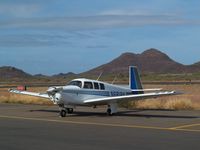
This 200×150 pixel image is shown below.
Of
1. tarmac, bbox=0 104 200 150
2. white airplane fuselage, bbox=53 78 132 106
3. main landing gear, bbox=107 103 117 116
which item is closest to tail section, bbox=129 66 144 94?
white airplane fuselage, bbox=53 78 132 106

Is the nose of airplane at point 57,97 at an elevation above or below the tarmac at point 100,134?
above

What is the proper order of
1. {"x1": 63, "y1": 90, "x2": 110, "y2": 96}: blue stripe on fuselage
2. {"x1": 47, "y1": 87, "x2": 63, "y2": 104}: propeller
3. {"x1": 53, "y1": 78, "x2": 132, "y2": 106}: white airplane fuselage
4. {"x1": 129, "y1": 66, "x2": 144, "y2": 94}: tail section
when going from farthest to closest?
{"x1": 129, "y1": 66, "x2": 144, "y2": 94}: tail section → {"x1": 63, "y1": 90, "x2": 110, "y2": 96}: blue stripe on fuselage → {"x1": 53, "y1": 78, "x2": 132, "y2": 106}: white airplane fuselage → {"x1": 47, "y1": 87, "x2": 63, "y2": 104}: propeller

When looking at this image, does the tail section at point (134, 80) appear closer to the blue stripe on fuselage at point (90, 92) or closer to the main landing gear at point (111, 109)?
the blue stripe on fuselage at point (90, 92)

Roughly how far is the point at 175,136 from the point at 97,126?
14.7 feet

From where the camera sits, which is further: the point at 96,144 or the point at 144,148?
the point at 96,144

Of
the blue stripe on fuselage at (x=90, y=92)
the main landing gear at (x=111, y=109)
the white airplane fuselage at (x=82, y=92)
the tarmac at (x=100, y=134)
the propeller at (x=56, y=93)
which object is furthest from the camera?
the main landing gear at (x=111, y=109)

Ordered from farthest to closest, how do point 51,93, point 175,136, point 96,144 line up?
1. point 51,93
2. point 175,136
3. point 96,144

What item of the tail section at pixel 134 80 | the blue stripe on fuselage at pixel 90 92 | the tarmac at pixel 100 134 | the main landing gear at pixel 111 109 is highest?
the tail section at pixel 134 80

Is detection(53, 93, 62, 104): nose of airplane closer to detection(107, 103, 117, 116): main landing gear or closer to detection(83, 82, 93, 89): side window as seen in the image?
detection(83, 82, 93, 89): side window

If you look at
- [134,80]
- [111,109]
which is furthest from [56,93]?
[134,80]

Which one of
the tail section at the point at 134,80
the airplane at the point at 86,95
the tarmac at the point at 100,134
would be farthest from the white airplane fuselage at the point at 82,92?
the tail section at the point at 134,80

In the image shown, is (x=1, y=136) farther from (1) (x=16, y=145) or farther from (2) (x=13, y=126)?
(2) (x=13, y=126)

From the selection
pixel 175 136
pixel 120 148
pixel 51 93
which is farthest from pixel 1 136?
pixel 51 93

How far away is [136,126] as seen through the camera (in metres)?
18.4
